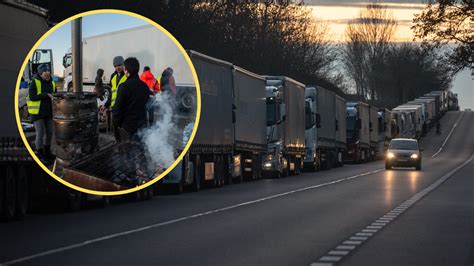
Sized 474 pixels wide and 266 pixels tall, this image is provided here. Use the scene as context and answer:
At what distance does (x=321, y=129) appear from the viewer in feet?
187

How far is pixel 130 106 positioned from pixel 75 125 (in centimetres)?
29

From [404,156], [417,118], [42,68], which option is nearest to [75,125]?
[42,68]

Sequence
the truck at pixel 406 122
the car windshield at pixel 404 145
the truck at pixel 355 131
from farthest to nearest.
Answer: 1. the truck at pixel 406 122
2. the truck at pixel 355 131
3. the car windshield at pixel 404 145

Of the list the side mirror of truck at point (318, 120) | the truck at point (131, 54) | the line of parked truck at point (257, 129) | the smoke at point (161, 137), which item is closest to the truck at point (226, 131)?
the line of parked truck at point (257, 129)

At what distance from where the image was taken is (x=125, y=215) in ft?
65.6

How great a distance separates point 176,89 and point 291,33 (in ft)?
307

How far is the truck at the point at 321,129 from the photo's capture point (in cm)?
5453

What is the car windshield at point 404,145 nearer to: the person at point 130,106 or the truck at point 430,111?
the person at point 130,106

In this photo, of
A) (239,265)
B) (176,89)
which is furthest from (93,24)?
(239,265)

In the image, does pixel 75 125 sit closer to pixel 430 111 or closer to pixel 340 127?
pixel 340 127

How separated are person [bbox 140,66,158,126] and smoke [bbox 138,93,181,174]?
23mm

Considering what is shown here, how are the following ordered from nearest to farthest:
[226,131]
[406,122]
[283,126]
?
[226,131], [283,126], [406,122]

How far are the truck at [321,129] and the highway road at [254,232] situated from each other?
85.1 feet

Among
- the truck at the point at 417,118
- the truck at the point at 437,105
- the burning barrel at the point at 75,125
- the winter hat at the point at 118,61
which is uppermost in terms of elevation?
the truck at the point at 437,105
